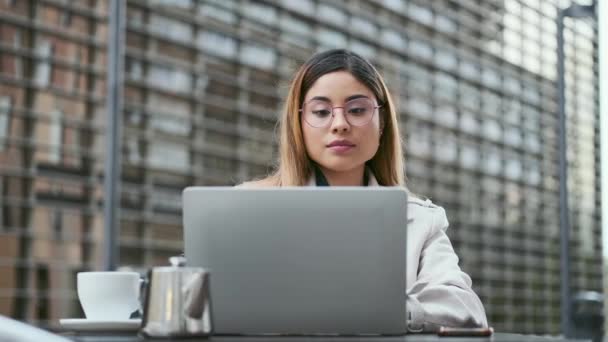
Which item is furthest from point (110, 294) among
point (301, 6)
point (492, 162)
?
point (492, 162)

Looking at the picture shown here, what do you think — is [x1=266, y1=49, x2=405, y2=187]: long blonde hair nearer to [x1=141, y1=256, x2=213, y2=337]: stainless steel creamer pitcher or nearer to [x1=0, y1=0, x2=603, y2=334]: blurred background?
[x1=141, y1=256, x2=213, y2=337]: stainless steel creamer pitcher

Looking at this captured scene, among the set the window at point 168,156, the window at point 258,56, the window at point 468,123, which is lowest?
the window at point 168,156

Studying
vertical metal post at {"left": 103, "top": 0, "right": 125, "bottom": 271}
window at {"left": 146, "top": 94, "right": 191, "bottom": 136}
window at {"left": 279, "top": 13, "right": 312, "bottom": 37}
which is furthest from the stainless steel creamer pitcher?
window at {"left": 279, "top": 13, "right": 312, "bottom": 37}

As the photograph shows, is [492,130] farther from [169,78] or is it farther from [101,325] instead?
[101,325]

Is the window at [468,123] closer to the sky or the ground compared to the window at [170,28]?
closer to the ground

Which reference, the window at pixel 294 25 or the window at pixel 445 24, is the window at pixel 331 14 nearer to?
the window at pixel 294 25

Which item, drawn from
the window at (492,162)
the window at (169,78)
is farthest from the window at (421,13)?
the window at (169,78)

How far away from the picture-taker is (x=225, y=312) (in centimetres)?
131

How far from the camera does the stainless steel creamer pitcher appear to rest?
1230mm

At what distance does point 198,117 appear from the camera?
33.9 m

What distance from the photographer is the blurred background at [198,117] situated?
26.9m

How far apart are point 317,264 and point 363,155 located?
0.59m

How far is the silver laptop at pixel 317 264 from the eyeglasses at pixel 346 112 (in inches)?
19.7

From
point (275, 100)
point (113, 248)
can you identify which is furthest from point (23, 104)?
point (113, 248)
